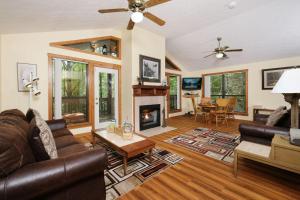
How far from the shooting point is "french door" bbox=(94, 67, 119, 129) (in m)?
4.50

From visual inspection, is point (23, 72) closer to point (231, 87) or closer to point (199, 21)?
point (199, 21)

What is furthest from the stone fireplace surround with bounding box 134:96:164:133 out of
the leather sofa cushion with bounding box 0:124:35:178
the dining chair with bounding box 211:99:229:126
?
the leather sofa cushion with bounding box 0:124:35:178

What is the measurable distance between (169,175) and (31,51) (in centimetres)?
385

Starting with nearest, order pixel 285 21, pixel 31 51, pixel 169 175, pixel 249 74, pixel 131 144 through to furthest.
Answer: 1. pixel 169 175
2. pixel 131 144
3. pixel 31 51
4. pixel 285 21
5. pixel 249 74

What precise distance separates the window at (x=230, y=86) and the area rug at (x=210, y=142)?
283cm

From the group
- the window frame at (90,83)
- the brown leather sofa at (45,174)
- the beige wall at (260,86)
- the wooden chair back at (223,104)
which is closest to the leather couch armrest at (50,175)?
the brown leather sofa at (45,174)

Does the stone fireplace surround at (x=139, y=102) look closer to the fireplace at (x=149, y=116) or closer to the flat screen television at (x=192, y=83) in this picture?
the fireplace at (x=149, y=116)

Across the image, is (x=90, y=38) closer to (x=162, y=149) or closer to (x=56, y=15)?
(x=56, y=15)

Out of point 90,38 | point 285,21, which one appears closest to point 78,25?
point 90,38

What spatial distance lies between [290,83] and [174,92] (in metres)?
5.66

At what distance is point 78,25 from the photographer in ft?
11.7

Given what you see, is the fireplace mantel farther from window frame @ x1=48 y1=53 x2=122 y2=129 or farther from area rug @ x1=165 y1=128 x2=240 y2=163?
area rug @ x1=165 y1=128 x2=240 y2=163

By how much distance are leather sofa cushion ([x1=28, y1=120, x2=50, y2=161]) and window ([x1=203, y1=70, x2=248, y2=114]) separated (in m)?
6.78

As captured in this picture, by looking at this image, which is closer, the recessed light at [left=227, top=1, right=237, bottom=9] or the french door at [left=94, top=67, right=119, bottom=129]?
the recessed light at [left=227, top=1, right=237, bottom=9]
